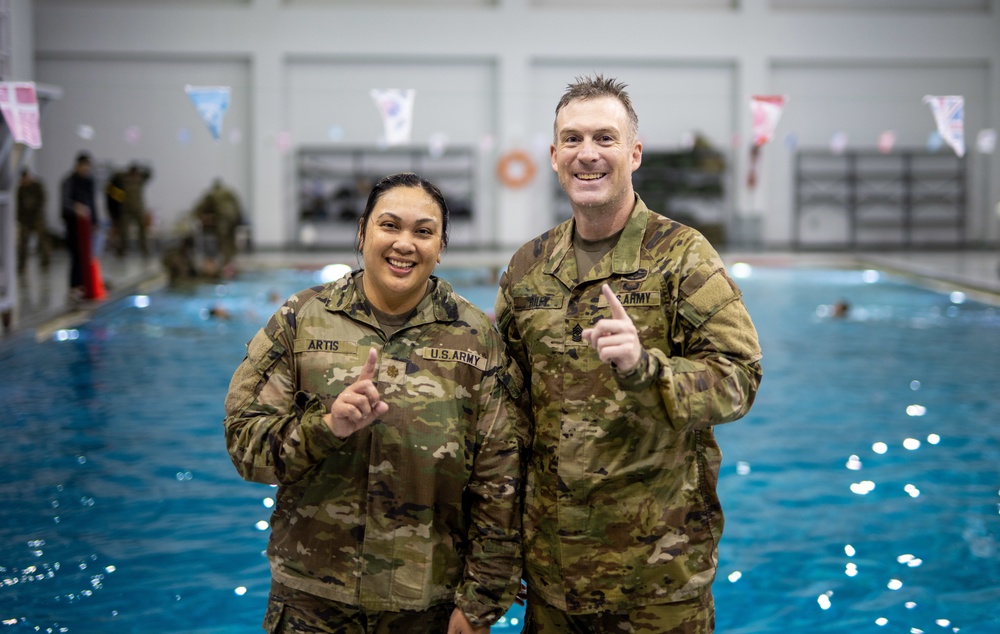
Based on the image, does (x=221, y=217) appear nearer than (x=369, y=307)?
No

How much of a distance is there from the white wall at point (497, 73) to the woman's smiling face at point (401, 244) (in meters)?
18.7

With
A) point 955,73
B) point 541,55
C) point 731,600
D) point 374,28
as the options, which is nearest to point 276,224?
point 374,28

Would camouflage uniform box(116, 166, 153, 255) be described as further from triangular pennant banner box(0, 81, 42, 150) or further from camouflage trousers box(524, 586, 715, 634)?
camouflage trousers box(524, 586, 715, 634)

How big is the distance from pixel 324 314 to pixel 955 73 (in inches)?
864

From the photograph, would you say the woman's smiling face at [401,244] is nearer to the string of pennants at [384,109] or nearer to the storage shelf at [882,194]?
the string of pennants at [384,109]

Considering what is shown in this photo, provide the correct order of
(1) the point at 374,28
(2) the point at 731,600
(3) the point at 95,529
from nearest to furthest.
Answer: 1. (2) the point at 731,600
2. (3) the point at 95,529
3. (1) the point at 374,28

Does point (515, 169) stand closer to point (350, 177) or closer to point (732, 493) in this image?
point (350, 177)

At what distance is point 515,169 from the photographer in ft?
68.8

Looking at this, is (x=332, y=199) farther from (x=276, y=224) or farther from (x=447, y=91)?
(x=447, y=91)

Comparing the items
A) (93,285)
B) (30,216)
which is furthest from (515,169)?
(93,285)

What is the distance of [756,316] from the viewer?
1198 cm

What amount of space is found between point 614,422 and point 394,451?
47cm

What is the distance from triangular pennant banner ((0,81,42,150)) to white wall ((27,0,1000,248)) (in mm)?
13848

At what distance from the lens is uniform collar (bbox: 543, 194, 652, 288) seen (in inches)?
89.7
